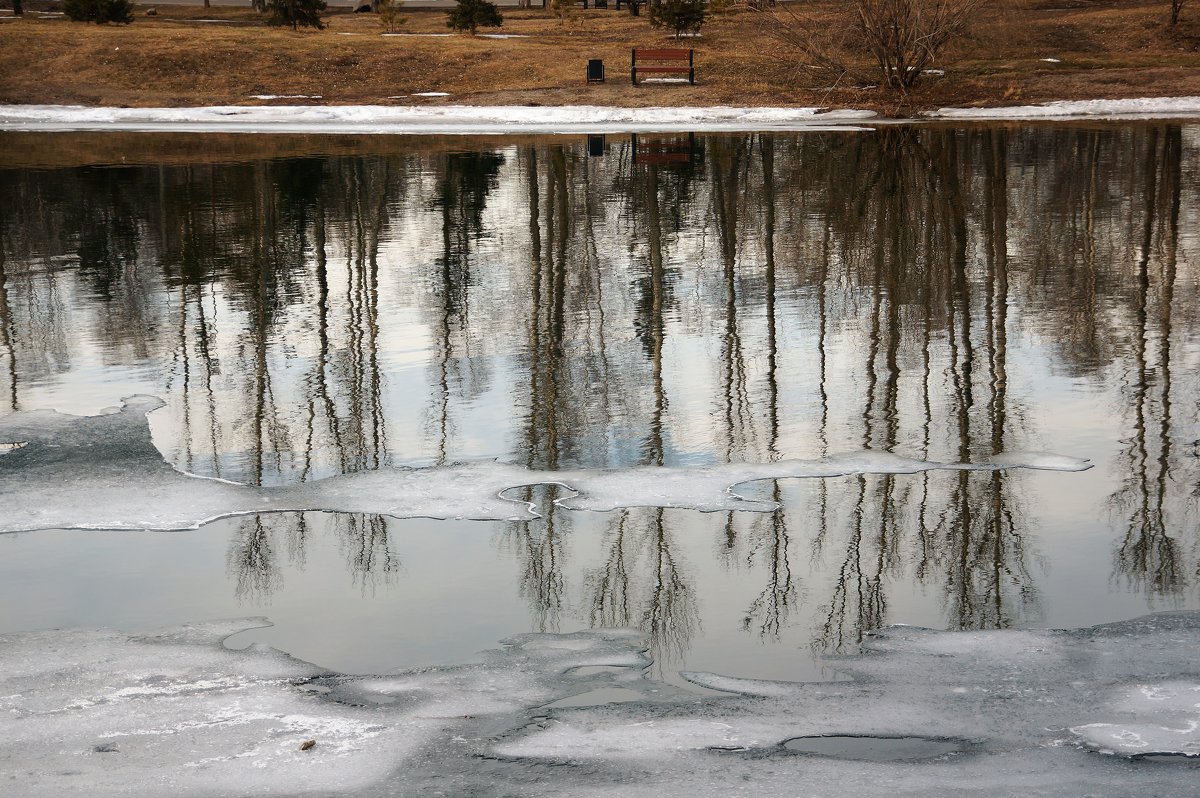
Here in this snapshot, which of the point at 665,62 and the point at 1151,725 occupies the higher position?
the point at 665,62

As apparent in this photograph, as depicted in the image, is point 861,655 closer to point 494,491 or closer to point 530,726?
point 530,726

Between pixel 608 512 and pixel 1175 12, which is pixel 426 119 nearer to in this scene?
pixel 1175 12

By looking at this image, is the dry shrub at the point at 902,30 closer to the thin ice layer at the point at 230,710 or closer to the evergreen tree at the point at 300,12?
the evergreen tree at the point at 300,12

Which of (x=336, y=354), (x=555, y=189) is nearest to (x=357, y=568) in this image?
(x=336, y=354)

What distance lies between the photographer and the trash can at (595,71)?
4412cm

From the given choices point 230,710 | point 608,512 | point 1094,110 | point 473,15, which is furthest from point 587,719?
point 473,15

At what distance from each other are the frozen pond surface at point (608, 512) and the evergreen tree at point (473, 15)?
48.5 metres

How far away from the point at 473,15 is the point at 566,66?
19.2 m

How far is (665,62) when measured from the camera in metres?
48.6

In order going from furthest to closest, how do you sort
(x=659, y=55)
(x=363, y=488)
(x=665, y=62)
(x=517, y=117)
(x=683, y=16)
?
(x=683, y=16) < (x=665, y=62) < (x=659, y=55) < (x=517, y=117) < (x=363, y=488)

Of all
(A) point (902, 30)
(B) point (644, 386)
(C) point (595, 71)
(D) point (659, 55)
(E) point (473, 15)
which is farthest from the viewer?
(E) point (473, 15)

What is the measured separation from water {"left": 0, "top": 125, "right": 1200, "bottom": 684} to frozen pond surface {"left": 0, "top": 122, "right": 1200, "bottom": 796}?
0.16ft

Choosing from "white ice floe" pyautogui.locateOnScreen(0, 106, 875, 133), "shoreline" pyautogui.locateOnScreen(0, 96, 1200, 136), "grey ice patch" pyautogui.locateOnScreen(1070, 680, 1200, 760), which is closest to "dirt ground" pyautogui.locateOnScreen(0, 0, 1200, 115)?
"shoreline" pyautogui.locateOnScreen(0, 96, 1200, 136)

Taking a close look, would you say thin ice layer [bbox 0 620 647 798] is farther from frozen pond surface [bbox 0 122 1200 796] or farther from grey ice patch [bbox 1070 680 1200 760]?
grey ice patch [bbox 1070 680 1200 760]
